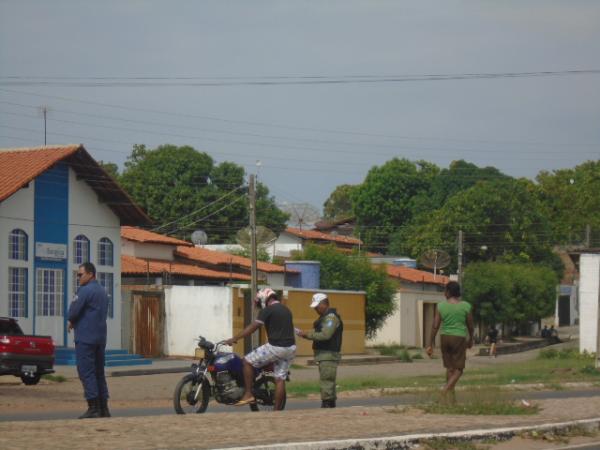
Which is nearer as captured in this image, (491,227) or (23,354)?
(23,354)

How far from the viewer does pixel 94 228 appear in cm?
3694

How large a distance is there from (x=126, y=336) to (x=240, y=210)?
43715 millimetres

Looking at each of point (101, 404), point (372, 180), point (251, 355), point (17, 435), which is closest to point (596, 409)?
point (251, 355)

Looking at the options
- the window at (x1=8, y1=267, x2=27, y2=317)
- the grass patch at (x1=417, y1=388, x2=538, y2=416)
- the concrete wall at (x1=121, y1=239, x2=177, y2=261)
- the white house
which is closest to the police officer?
the grass patch at (x1=417, y1=388, x2=538, y2=416)

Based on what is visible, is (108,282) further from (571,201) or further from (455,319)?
(571,201)

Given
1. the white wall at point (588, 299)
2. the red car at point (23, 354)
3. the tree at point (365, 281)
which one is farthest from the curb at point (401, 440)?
the tree at point (365, 281)

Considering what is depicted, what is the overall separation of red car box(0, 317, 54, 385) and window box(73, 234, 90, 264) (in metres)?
9.12

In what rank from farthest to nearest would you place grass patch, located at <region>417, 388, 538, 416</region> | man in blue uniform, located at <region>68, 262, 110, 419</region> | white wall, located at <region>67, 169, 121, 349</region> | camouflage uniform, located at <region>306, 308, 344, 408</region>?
white wall, located at <region>67, 169, 121, 349</region>, camouflage uniform, located at <region>306, 308, 344, 408</region>, grass patch, located at <region>417, 388, 538, 416</region>, man in blue uniform, located at <region>68, 262, 110, 419</region>

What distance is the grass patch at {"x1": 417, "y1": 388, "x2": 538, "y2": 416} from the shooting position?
1456 centimetres

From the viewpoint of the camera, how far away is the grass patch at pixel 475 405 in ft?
47.8

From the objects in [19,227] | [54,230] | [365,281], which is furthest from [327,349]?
[365,281]

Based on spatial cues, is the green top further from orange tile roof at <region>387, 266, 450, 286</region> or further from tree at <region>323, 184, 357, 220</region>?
tree at <region>323, 184, 357, 220</region>

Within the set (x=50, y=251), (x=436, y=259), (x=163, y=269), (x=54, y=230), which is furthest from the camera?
(x=436, y=259)

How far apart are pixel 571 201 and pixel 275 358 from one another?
85320 millimetres
